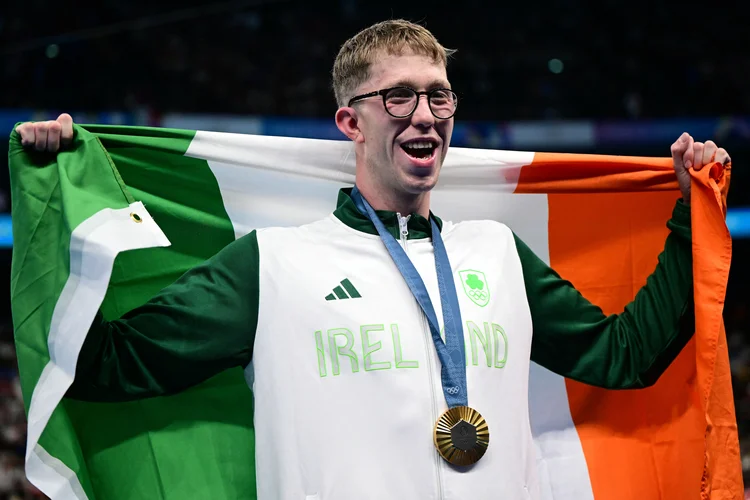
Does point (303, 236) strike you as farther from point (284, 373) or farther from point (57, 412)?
point (57, 412)

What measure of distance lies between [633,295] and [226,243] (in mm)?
1309

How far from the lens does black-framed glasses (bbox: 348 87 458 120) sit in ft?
8.39

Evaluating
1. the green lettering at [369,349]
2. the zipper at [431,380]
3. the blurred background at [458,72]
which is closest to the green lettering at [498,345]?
the zipper at [431,380]

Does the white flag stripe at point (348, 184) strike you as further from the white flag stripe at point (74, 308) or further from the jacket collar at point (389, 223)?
the white flag stripe at point (74, 308)

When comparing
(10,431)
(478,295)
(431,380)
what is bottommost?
(10,431)

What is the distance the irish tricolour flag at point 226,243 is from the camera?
236 cm

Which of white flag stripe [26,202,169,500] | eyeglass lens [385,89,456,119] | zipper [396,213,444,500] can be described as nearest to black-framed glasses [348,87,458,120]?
eyeglass lens [385,89,456,119]

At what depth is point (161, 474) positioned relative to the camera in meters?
2.58

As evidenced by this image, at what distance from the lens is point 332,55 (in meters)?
10.7

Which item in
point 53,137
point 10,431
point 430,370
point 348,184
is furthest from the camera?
point 10,431

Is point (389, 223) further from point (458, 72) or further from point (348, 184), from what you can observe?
point (458, 72)

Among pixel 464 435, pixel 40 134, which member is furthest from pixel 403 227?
pixel 40 134

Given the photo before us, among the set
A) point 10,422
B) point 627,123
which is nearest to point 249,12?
point 627,123

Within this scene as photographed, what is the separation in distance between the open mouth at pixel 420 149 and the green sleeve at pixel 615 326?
1.44ft
